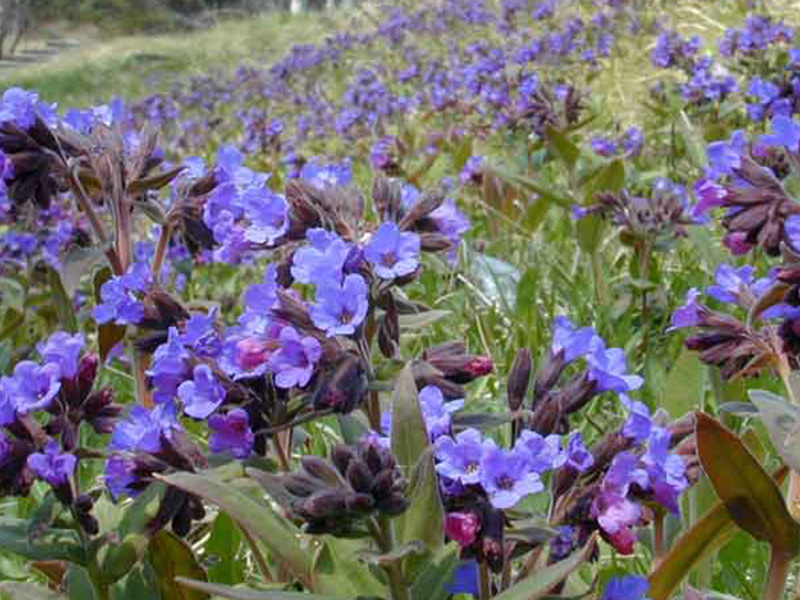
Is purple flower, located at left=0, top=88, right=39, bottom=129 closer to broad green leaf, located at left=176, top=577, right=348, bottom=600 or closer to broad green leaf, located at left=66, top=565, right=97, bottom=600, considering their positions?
broad green leaf, located at left=66, top=565, right=97, bottom=600

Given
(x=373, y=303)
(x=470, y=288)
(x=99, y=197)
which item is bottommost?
(x=470, y=288)

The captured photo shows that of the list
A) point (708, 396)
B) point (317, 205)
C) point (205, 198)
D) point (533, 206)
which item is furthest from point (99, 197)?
point (533, 206)

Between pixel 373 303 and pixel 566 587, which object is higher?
pixel 373 303

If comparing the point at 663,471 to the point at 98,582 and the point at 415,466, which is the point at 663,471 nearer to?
the point at 415,466

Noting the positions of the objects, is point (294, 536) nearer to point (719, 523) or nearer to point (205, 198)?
point (719, 523)

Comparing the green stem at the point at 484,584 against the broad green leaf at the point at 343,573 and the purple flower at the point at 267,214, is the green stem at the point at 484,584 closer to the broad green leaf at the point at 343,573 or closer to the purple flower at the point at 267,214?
the broad green leaf at the point at 343,573

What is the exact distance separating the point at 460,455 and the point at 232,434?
0.29 meters

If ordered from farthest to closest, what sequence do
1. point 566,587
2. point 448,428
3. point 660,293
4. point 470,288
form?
point 470,288 < point 660,293 < point 566,587 < point 448,428

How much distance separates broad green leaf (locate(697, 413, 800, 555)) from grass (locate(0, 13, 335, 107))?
1406 cm

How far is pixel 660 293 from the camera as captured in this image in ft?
9.16

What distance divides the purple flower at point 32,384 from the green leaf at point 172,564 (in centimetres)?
22

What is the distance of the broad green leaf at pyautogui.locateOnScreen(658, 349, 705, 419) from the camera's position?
169 cm

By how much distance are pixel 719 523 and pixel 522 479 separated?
376 millimetres

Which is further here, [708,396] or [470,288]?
[470,288]
